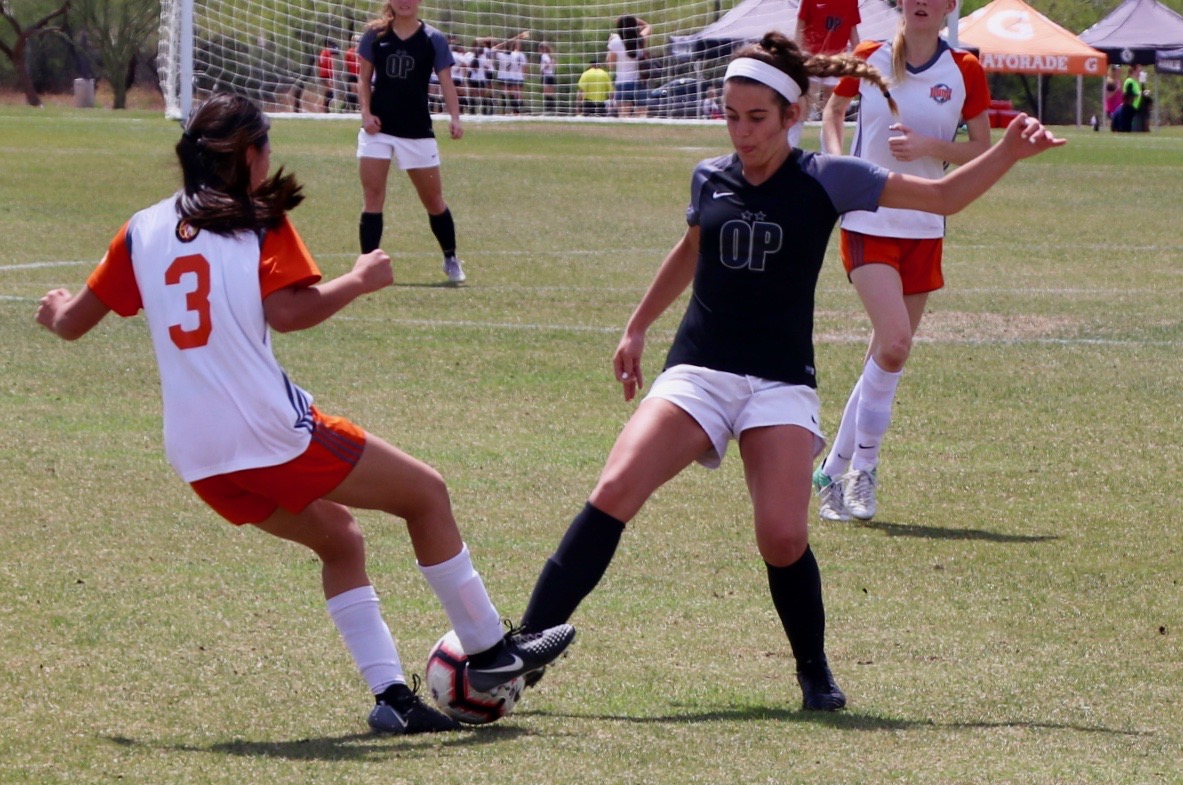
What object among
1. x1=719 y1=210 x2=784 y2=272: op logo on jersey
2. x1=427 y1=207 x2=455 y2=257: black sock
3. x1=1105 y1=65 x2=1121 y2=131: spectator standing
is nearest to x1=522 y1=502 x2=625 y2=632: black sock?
x1=719 y1=210 x2=784 y2=272: op logo on jersey

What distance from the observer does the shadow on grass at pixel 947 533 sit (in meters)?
6.74

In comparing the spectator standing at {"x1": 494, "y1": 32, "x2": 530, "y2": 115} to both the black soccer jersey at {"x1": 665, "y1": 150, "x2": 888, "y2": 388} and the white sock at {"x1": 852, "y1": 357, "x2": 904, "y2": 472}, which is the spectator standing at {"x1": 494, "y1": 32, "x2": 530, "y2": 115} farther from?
the black soccer jersey at {"x1": 665, "y1": 150, "x2": 888, "y2": 388}

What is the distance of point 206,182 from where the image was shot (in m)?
4.39

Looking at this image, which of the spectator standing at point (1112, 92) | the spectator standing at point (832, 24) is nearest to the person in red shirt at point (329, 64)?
the spectator standing at point (832, 24)

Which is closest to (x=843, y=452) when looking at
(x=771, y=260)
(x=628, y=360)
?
(x=628, y=360)

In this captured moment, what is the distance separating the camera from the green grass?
432cm

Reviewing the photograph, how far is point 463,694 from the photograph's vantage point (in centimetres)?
459

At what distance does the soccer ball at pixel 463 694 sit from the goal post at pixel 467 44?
46.7 feet

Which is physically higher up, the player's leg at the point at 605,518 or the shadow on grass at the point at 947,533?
the player's leg at the point at 605,518

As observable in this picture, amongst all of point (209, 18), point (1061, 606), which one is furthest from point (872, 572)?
point (209, 18)

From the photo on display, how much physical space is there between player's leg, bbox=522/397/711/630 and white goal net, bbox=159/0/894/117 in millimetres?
14020

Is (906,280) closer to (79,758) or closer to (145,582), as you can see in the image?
(145,582)

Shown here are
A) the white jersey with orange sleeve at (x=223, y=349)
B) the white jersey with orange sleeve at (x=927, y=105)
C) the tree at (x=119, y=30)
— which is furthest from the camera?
the tree at (x=119, y=30)

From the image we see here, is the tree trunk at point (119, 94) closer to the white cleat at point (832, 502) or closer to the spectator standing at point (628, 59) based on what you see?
the spectator standing at point (628, 59)
